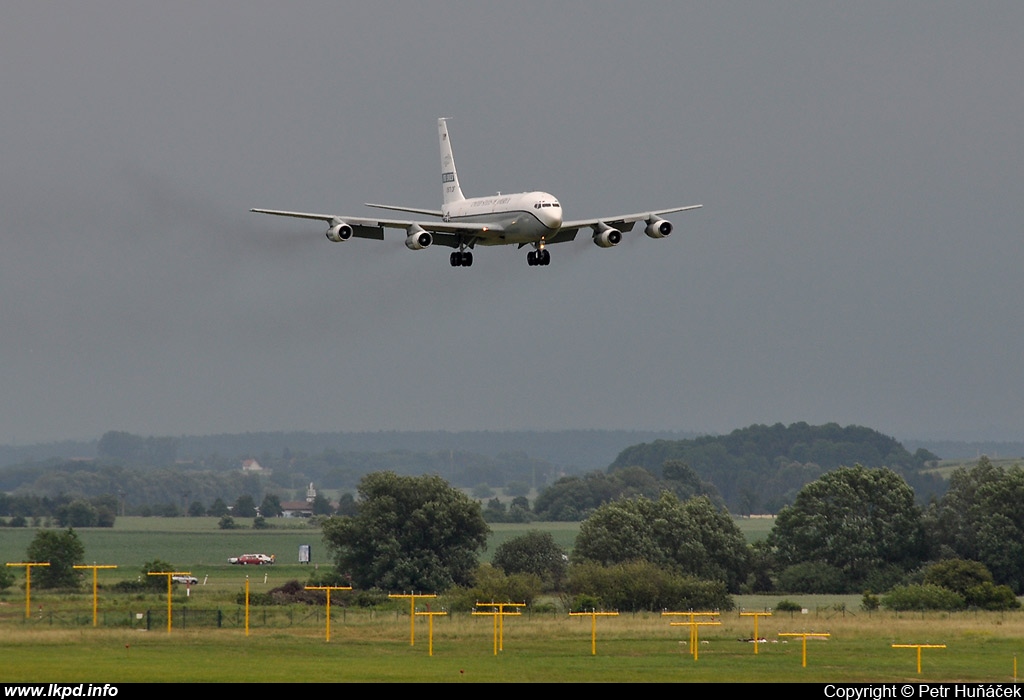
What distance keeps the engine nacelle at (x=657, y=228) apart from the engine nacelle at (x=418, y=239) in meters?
12.6

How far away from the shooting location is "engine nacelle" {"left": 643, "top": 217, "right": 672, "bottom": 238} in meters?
86.2

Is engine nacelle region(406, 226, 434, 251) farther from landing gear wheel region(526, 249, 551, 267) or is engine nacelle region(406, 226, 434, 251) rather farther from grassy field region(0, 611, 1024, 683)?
grassy field region(0, 611, 1024, 683)

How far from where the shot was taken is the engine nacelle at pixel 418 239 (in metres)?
82.4

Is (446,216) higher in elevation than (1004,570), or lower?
higher

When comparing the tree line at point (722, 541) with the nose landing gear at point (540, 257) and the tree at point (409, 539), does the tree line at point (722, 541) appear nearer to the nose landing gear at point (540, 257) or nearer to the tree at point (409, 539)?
the tree at point (409, 539)

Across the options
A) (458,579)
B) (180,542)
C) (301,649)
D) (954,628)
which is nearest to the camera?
(301,649)

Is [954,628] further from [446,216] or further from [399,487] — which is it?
[399,487]

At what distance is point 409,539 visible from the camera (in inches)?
4801

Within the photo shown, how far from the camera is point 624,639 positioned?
3059 inches

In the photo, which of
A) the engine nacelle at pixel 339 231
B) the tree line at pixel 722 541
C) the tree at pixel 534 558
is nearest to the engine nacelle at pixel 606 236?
the engine nacelle at pixel 339 231

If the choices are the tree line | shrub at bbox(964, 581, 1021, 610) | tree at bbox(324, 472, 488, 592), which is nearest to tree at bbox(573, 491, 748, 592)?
the tree line

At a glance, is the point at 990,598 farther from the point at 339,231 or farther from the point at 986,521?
the point at 339,231

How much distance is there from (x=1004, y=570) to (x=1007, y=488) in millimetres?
8918
